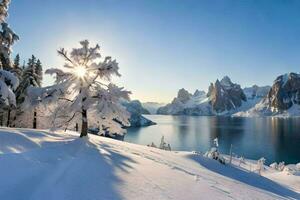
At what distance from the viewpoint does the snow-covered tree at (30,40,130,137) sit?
63.2 ft

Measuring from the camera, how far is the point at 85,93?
63.6 ft

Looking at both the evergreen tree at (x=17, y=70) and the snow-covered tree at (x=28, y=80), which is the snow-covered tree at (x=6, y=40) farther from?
the snow-covered tree at (x=28, y=80)

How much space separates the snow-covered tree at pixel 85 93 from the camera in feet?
63.2

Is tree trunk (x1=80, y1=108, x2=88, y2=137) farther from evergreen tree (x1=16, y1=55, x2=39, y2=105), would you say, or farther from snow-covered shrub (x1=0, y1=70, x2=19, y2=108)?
evergreen tree (x1=16, y1=55, x2=39, y2=105)

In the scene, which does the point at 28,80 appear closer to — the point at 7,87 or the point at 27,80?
the point at 27,80

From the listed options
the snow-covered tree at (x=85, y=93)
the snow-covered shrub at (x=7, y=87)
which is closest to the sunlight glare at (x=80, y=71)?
the snow-covered tree at (x=85, y=93)

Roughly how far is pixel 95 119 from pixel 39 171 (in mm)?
11017

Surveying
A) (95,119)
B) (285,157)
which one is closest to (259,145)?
(285,157)

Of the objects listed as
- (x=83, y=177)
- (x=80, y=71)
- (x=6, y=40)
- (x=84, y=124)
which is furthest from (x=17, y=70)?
(x=83, y=177)

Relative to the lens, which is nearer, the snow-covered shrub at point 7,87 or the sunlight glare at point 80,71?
→ the snow-covered shrub at point 7,87

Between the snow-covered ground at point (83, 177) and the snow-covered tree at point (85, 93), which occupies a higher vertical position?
the snow-covered tree at point (85, 93)

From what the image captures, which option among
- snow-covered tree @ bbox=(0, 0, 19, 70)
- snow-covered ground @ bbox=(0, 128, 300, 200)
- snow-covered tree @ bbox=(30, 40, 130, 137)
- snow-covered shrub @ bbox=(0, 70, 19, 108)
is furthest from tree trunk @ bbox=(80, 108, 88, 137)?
snow-covered tree @ bbox=(0, 0, 19, 70)

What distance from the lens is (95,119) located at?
2064 cm

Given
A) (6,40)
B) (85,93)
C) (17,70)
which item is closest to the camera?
(85,93)
